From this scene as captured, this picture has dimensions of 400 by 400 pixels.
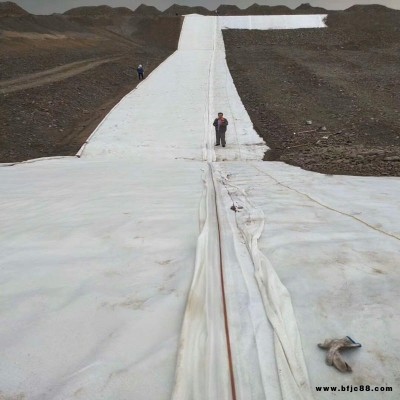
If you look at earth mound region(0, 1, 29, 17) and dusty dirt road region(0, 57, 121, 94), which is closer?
dusty dirt road region(0, 57, 121, 94)

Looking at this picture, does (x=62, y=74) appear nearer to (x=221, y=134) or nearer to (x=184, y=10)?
(x=221, y=134)

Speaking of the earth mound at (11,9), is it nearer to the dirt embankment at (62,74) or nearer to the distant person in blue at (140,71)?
the dirt embankment at (62,74)

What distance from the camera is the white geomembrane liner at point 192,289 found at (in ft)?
5.80

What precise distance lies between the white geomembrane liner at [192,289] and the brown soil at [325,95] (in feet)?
11.0

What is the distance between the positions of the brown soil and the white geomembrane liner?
334 cm

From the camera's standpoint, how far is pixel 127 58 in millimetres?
23438

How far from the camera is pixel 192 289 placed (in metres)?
2.33

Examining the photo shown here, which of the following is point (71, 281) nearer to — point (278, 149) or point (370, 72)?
point (278, 149)

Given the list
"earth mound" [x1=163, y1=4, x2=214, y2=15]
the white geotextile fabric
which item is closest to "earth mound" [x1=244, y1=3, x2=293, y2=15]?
"earth mound" [x1=163, y1=4, x2=214, y2=15]

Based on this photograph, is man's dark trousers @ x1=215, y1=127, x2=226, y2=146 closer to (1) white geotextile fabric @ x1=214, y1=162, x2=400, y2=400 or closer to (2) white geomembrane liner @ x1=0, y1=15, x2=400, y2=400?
(2) white geomembrane liner @ x1=0, y1=15, x2=400, y2=400

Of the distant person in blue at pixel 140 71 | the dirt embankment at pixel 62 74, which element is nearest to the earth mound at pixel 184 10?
the dirt embankment at pixel 62 74

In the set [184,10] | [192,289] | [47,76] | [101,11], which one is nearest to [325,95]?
[47,76]

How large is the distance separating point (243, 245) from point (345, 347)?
1199mm

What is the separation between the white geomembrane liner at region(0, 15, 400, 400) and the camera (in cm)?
177
